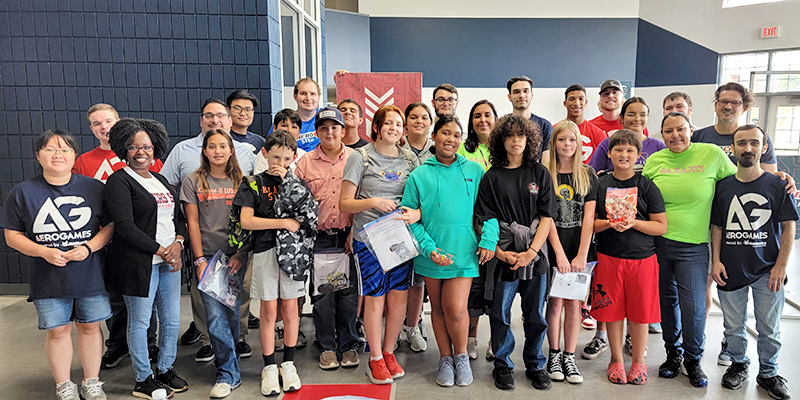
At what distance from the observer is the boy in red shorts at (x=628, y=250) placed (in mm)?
2596

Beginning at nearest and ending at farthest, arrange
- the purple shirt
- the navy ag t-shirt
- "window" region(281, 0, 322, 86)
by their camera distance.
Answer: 1. the navy ag t-shirt
2. the purple shirt
3. "window" region(281, 0, 322, 86)

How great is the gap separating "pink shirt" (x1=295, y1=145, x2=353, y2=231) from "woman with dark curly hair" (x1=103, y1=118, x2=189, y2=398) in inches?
30.5

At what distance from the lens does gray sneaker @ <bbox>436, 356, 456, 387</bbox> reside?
2.68m

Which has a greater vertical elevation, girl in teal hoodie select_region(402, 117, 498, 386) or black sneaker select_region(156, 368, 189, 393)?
girl in teal hoodie select_region(402, 117, 498, 386)

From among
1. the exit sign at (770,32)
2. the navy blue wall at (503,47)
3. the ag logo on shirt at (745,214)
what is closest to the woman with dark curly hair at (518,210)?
the ag logo on shirt at (745,214)

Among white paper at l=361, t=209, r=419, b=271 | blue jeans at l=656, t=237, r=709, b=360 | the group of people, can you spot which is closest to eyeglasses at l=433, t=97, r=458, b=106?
the group of people

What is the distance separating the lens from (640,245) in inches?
103

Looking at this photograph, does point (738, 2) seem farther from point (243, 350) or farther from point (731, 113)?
point (243, 350)

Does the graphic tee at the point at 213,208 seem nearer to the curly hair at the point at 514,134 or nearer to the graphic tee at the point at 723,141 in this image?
the curly hair at the point at 514,134

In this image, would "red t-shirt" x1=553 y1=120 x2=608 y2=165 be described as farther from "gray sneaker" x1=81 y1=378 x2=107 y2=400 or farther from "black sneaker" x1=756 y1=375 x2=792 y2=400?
"gray sneaker" x1=81 y1=378 x2=107 y2=400

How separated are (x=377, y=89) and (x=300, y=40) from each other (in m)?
2.27

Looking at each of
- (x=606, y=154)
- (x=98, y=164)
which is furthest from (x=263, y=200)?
(x=606, y=154)

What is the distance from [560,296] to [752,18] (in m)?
11.4

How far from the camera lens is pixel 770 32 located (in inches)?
396
